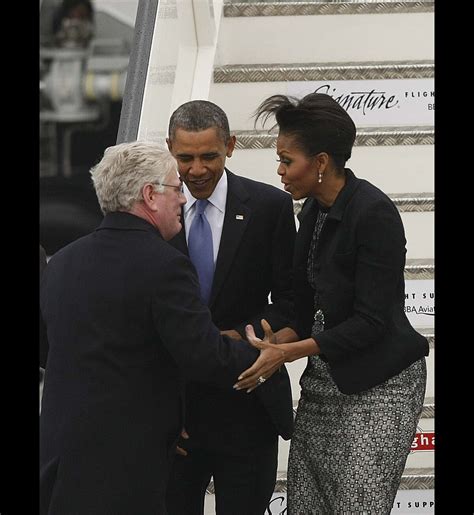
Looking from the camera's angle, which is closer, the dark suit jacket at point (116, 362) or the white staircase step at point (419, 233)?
the dark suit jacket at point (116, 362)

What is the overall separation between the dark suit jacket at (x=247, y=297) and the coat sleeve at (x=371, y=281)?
0.94 feet

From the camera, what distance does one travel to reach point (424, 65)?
6004 millimetres

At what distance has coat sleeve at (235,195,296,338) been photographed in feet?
12.5

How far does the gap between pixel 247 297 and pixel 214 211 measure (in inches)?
11.1

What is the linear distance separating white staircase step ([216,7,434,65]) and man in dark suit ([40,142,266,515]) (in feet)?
9.16

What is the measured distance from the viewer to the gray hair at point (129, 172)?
136 inches

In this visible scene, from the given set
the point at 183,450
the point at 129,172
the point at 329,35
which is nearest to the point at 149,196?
the point at 129,172

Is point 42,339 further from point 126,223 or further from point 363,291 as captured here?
point 363,291

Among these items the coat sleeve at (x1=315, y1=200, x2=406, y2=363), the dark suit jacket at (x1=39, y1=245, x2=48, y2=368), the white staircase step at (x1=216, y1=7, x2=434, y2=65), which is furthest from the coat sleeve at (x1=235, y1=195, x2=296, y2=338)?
the white staircase step at (x1=216, y1=7, x2=434, y2=65)

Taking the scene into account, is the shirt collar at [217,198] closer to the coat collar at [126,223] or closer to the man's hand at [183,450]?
the coat collar at [126,223]

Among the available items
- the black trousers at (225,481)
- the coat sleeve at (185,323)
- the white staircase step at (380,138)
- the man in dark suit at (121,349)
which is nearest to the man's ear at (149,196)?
the man in dark suit at (121,349)
